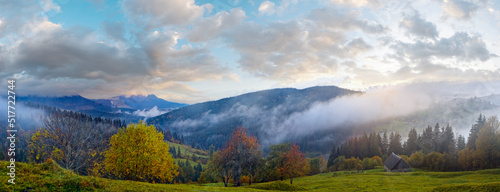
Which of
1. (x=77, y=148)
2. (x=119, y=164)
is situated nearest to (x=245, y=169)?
(x=119, y=164)

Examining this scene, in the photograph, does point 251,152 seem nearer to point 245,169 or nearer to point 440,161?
point 245,169

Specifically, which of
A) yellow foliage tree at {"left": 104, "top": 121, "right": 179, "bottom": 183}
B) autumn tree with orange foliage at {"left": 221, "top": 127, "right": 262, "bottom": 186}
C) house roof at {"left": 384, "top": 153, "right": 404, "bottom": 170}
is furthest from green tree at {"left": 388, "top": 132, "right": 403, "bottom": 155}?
yellow foliage tree at {"left": 104, "top": 121, "right": 179, "bottom": 183}

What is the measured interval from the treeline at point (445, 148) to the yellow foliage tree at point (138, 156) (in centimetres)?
9037

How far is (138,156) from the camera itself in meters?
42.5

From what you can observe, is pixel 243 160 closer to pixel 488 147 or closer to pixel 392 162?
pixel 392 162

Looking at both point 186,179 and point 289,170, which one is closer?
point 289,170

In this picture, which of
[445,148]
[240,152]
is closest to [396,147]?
[445,148]

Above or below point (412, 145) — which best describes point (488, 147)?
above

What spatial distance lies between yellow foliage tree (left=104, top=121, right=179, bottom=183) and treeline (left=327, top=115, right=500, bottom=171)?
297 ft

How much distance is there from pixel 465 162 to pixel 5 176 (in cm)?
10647

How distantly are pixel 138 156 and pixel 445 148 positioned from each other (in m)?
140

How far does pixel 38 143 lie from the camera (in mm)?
44156

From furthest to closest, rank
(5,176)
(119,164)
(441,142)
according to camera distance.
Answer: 1. (441,142)
2. (119,164)
3. (5,176)

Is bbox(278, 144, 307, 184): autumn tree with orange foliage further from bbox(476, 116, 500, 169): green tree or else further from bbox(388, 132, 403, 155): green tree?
bbox(388, 132, 403, 155): green tree
